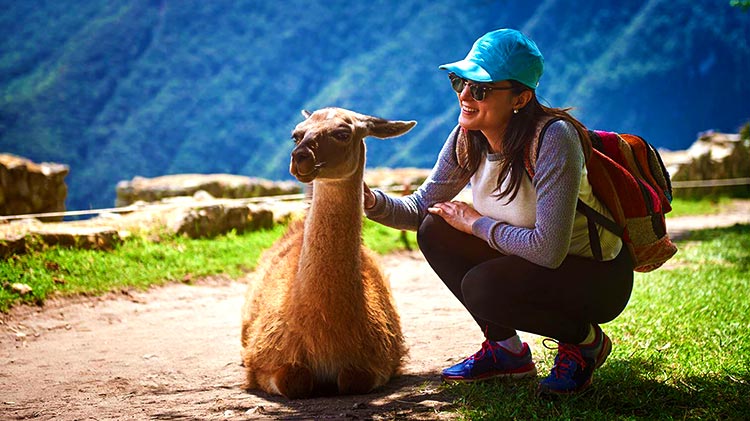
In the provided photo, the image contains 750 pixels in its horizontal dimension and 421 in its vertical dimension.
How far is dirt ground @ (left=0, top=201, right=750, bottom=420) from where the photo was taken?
3.37 meters

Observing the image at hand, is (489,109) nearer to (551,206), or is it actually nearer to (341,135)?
(551,206)

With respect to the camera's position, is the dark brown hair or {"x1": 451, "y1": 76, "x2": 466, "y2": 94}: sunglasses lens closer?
the dark brown hair

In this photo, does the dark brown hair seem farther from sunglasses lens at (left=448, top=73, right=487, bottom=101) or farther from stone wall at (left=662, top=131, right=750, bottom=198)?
stone wall at (left=662, top=131, right=750, bottom=198)

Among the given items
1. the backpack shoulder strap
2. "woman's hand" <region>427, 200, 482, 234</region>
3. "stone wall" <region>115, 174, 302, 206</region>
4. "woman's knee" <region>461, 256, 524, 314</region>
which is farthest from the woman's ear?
"stone wall" <region>115, 174, 302, 206</region>

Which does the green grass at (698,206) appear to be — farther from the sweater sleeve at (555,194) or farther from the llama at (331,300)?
the sweater sleeve at (555,194)

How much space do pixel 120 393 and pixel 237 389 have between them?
610 mm

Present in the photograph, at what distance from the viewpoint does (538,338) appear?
4473mm

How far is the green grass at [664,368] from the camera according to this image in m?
3.05

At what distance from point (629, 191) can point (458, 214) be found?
766 millimetres

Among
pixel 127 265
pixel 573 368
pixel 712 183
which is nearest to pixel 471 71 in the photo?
pixel 573 368

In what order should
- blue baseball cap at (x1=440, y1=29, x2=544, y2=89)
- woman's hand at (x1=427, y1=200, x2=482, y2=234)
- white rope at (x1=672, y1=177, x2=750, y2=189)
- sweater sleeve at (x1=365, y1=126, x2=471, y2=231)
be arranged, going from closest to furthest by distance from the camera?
blue baseball cap at (x1=440, y1=29, x2=544, y2=89), woman's hand at (x1=427, y1=200, x2=482, y2=234), sweater sleeve at (x1=365, y1=126, x2=471, y2=231), white rope at (x1=672, y1=177, x2=750, y2=189)

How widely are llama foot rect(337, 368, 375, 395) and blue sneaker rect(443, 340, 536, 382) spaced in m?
0.40

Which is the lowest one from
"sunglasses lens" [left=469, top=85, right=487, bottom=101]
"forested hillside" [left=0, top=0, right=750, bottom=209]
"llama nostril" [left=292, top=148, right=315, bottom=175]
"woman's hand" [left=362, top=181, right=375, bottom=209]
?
"woman's hand" [left=362, top=181, right=375, bottom=209]

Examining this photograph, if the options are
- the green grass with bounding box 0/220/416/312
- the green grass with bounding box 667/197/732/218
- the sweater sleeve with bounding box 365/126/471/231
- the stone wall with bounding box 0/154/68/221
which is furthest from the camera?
the green grass with bounding box 667/197/732/218
